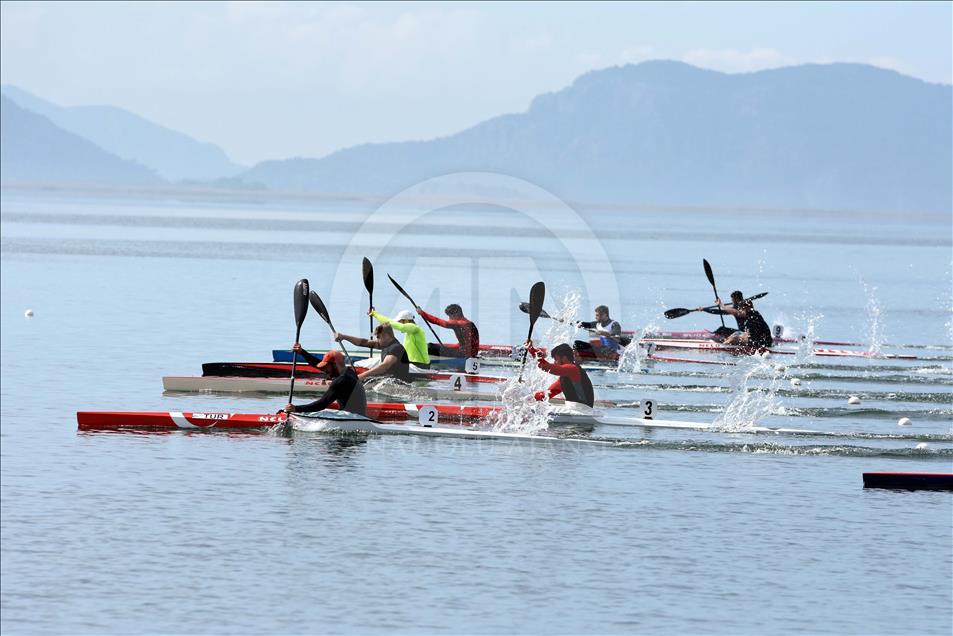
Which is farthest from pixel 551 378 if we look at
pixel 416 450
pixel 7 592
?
pixel 7 592

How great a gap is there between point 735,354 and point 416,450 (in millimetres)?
17843

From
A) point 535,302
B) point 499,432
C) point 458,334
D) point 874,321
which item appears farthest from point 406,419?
A: point 874,321

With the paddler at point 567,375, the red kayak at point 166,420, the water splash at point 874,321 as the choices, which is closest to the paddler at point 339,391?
the red kayak at point 166,420

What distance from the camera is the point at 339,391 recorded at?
82.3 feet

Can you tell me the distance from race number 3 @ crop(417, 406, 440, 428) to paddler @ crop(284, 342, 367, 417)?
1.00 metres

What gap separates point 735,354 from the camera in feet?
134

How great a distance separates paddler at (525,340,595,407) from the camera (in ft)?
86.4

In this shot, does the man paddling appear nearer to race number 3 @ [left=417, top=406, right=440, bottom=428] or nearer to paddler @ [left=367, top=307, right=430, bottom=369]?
paddler @ [left=367, top=307, right=430, bottom=369]

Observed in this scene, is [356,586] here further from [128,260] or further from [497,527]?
[128,260]

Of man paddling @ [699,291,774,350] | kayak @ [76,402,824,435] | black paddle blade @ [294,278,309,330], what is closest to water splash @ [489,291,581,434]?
kayak @ [76,402,824,435]

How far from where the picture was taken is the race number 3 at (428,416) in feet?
84.3

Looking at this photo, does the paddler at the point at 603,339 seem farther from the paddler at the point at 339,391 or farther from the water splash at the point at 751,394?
the paddler at the point at 339,391

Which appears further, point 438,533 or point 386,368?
point 386,368

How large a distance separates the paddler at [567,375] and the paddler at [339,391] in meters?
3.34
